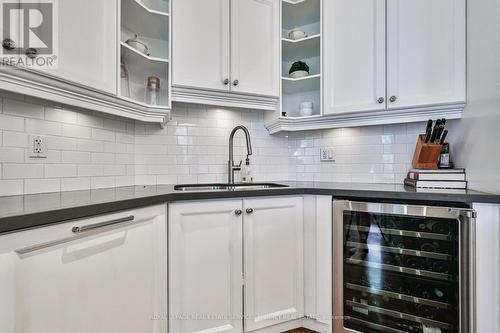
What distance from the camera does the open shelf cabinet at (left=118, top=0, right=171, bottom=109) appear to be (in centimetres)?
165

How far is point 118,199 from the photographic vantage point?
1.08m

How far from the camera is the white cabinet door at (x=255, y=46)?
188 cm

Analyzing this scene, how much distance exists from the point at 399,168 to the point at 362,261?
31.5 inches

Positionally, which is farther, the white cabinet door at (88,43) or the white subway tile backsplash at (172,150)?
the white subway tile backsplash at (172,150)

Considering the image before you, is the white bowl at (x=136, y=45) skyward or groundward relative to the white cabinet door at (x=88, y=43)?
skyward

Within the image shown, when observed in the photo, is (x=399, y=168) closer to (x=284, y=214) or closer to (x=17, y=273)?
(x=284, y=214)

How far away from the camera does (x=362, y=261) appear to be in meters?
1.54

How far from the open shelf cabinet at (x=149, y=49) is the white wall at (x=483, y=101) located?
171 centimetres

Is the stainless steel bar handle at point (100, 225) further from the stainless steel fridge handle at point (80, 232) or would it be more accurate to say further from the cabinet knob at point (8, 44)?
the cabinet knob at point (8, 44)

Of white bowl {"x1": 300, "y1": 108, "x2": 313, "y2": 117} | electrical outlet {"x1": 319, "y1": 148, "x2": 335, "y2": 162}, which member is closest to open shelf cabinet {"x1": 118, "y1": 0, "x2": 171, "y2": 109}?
white bowl {"x1": 300, "y1": 108, "x2": 313, "y2": 117}

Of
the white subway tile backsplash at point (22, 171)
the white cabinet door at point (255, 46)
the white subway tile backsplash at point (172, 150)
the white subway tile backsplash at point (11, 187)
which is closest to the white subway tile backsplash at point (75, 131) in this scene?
the white subway tile backsplash at point (172, 150)

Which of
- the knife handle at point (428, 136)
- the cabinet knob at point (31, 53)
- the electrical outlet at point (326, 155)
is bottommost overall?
the electrical outlet at point (326, 155)

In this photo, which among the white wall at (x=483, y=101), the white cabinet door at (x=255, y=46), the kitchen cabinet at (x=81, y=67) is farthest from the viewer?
the white cabinet door at (x=255, y=46)

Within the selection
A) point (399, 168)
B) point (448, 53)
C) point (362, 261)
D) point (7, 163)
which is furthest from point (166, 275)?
point (448, 53)
